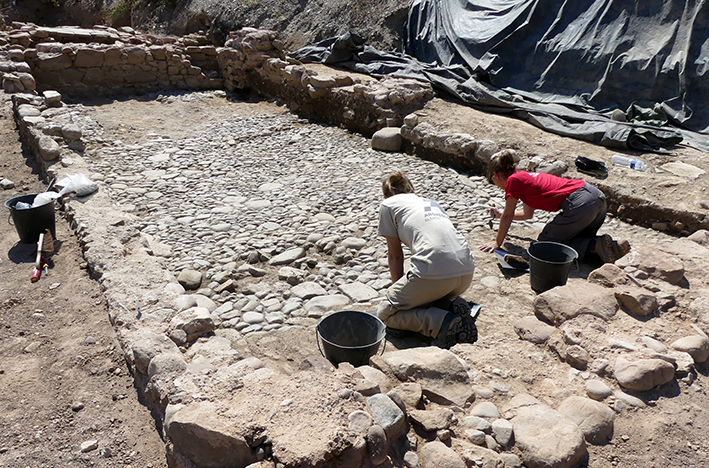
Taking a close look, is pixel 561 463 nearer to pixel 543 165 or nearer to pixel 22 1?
pixel 543 165

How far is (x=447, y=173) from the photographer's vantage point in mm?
7414

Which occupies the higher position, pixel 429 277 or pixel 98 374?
pixel 429 277

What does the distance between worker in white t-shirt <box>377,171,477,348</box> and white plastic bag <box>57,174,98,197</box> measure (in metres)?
3.87

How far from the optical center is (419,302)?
3961mm

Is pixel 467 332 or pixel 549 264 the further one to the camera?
pixel 549 264

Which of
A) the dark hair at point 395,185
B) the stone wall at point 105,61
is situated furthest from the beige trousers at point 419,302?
the stone wall at point 105,61

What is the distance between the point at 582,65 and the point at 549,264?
5.74 m

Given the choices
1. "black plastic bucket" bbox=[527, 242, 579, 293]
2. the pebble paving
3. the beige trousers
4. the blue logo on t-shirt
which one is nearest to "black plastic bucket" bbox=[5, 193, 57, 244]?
the pebble paving

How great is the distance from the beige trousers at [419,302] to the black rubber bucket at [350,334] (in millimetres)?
412

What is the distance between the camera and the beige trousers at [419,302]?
3865 millimetres

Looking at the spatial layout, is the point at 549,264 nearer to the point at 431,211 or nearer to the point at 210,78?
the point at 431,211

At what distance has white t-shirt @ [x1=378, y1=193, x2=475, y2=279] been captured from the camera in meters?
3.81

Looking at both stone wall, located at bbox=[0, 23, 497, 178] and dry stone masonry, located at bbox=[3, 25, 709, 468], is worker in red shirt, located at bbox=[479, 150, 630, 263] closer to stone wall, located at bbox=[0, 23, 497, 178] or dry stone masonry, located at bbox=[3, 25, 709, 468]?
dry stone masonry, located at bbox=[3, 25, 709, 468]

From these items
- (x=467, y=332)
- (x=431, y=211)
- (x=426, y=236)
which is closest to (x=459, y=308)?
(x=467, y=332)
